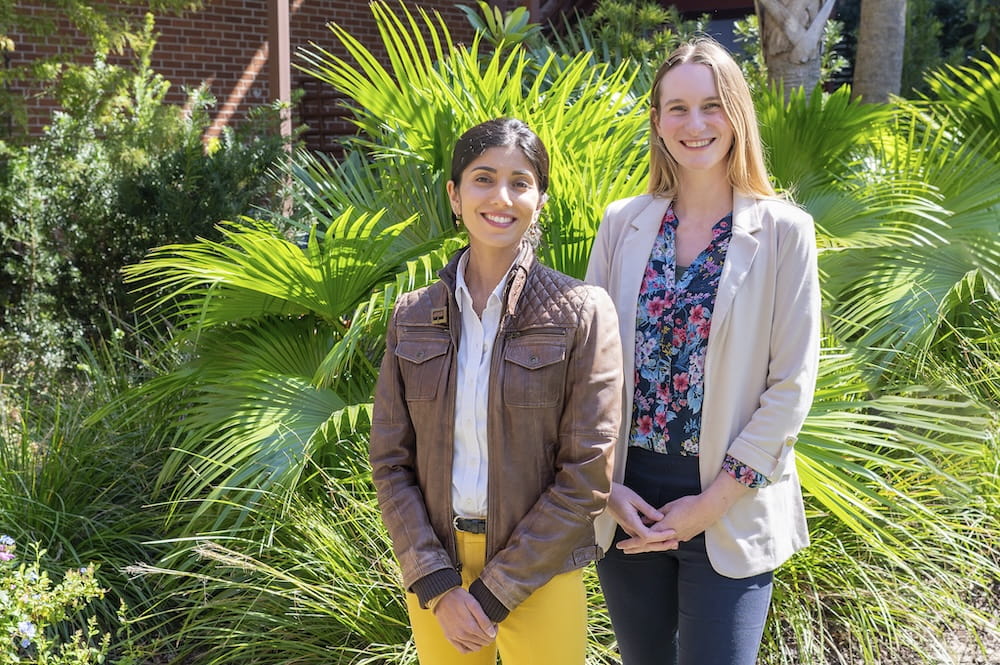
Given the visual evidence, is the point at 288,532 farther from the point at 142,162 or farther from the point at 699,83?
the point at 142,162

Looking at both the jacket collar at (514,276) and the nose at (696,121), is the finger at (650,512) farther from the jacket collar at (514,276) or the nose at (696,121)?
the nose at (696,121)

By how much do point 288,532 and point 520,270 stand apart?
170cm

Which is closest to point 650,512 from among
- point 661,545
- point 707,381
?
point 661,545

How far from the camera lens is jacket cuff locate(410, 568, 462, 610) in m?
1.97

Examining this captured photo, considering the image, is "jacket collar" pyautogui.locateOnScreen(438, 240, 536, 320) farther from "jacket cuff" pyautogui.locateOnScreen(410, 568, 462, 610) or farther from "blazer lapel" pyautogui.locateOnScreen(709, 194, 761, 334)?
"jacket cuff" pyautogui.locateOnScreen(410, 568, 462, 610)

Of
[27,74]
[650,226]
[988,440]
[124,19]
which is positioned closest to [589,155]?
[650,226]

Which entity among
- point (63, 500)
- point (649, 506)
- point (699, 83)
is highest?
point (699, 83)

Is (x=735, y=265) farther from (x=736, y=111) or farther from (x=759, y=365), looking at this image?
(x=736, y=111)

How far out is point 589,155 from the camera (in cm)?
360

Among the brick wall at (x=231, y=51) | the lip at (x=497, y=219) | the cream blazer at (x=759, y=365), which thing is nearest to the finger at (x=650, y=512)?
the cream blazer at (x=759, y=365)

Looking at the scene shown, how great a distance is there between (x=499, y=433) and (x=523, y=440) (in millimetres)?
49

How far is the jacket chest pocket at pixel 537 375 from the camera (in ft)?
6.47

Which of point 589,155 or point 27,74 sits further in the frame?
point 27,74

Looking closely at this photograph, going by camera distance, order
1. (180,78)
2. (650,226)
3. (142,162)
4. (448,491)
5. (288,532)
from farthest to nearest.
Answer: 1. (180,78)
2. (142,162)
3. (288,532)
4. (650,226)
5. (448,491)
